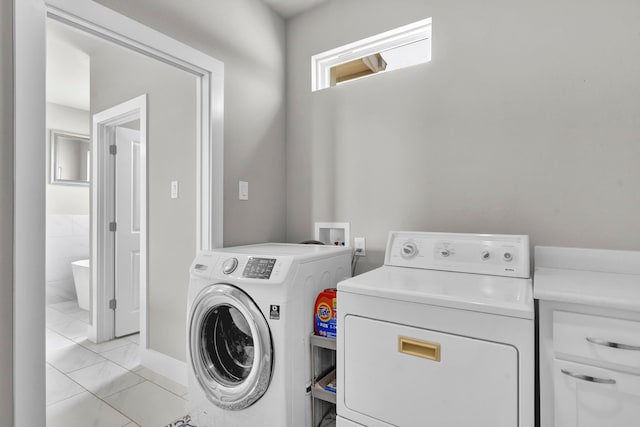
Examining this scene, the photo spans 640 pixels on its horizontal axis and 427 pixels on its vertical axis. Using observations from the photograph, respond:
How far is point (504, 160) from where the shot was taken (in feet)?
5.49

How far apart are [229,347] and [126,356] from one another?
1.47 meters

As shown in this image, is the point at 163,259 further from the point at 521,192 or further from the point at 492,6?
the point at 492,6

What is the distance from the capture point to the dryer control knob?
156cm

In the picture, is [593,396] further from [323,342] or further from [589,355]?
[323,342]

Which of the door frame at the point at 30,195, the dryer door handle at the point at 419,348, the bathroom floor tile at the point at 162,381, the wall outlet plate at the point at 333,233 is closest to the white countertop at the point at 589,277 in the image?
the dryer door handle at the point at 419,348

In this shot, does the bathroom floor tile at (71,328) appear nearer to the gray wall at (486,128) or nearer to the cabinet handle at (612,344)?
the gray wall at (486,128)

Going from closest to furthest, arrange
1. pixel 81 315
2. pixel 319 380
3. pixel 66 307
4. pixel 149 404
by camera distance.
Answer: pixel 319 380, pixel 149 404, pixel 81 315, pixel 66 307

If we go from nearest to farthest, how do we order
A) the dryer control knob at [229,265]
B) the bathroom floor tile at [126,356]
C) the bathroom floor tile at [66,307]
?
the dryer control knob at [229,265]
the bathroom floor tile at [126,356]
the bathroom floor tile at [66,307]

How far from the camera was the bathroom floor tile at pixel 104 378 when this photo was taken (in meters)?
2.07

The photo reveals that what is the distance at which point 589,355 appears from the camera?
0.96 metres

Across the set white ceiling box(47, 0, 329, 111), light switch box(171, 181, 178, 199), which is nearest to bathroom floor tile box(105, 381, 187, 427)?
light switch box(171, 181, 178, 199)

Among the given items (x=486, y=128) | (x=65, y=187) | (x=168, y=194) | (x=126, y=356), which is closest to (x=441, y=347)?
(x=486, y=128)

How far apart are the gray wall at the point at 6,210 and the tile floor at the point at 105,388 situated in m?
0.73

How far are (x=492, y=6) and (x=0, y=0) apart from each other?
2126 mm
